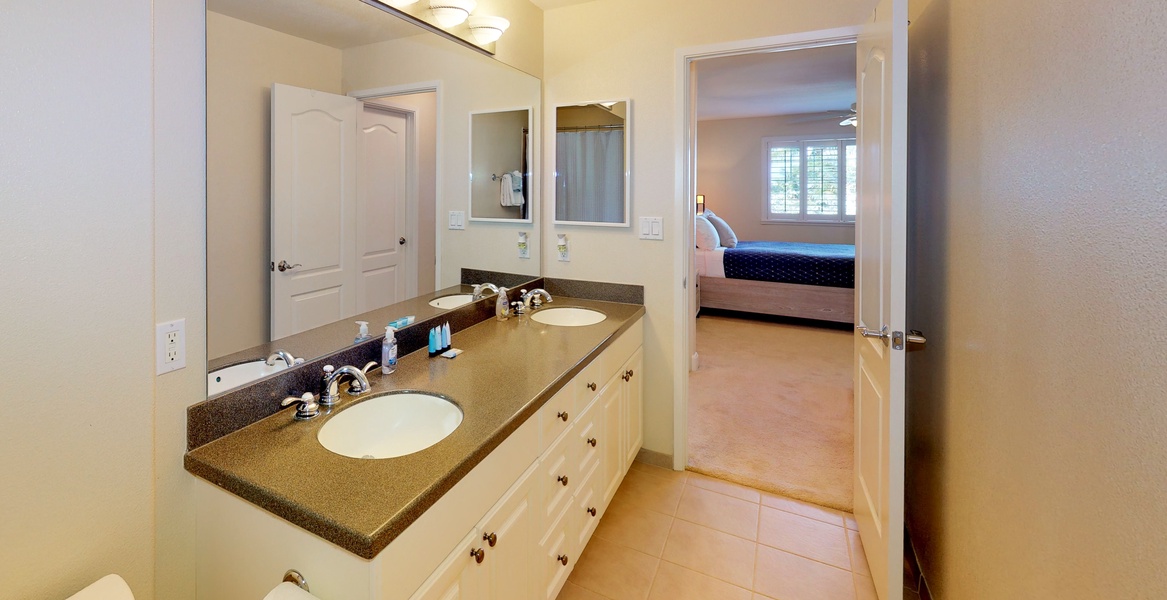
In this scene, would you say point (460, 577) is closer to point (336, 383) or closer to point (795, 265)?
point (336, 383)

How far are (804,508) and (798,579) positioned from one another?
0.49 meters

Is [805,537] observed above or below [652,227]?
below

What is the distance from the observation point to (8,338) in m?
0.86

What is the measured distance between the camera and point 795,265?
5438 mm

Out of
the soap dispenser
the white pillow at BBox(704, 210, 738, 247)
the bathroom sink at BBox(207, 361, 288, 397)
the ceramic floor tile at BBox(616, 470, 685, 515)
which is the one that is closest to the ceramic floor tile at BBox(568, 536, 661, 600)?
the ceramic floor tile at BBox(616, 470, 685, 515)

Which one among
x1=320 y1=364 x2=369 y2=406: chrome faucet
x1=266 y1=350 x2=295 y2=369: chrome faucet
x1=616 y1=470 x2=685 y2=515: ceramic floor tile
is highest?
x1=266 y1=350 x2=295 y2=369: chrome faucet

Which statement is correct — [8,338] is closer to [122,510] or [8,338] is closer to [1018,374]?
[122,510]

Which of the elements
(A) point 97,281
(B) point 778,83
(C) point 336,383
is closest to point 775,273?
(B) point 778,83

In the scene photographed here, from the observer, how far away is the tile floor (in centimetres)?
180

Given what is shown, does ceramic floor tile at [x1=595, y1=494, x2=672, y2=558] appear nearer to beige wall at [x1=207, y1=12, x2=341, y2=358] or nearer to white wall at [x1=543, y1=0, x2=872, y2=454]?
white wall at [x1=543, y1=0, x2=872, y2=454]

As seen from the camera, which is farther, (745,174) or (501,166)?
(745,174)

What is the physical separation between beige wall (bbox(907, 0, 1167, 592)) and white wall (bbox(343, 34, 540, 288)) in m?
1.71

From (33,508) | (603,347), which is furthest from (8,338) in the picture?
(603,347)

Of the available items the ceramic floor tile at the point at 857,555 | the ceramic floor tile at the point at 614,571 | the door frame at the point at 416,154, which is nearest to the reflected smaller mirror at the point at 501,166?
the door frame at the point at 416,154
